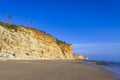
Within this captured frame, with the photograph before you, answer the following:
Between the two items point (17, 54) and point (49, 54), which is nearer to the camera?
point (17, 54)

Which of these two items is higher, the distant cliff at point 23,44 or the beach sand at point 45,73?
the distant cliff at point 23,44

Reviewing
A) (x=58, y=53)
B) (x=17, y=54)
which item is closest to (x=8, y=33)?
(x=17, y=54)

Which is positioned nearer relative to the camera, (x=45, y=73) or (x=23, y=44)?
(x=45, y=73)

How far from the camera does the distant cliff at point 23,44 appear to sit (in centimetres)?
4355

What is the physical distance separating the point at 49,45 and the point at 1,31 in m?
25.1

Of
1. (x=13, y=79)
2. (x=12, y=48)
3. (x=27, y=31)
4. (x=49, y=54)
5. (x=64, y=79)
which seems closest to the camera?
(x=13, y=79)

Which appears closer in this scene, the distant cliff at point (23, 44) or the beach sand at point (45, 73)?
the beach sand at point (45, 73)

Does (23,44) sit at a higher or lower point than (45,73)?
higher

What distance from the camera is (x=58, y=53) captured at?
75.3 meters

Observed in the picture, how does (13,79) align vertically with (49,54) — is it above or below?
below

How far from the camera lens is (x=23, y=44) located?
50.7 metres

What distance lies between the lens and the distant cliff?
43.5 m

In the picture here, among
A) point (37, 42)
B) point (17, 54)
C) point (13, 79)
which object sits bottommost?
point (13, 79)

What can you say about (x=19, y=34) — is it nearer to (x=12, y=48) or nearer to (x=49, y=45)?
(x=12, y=48)
